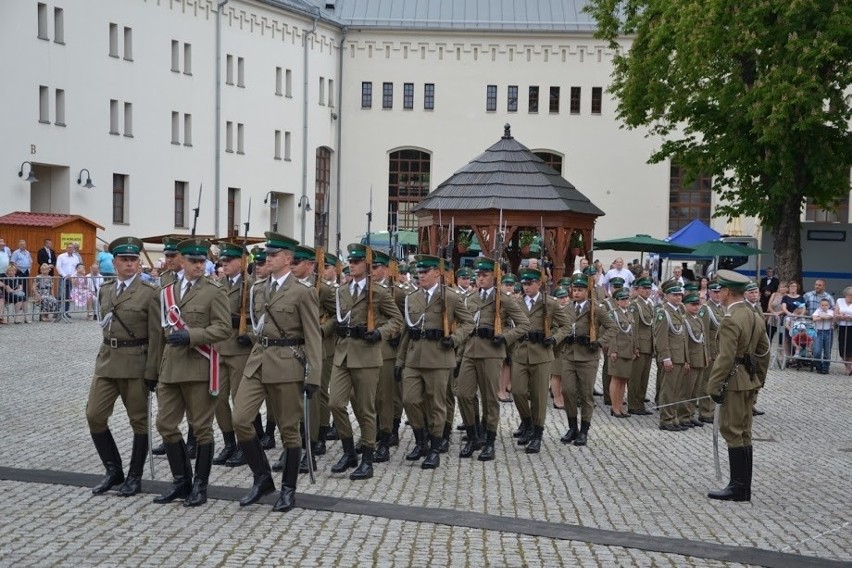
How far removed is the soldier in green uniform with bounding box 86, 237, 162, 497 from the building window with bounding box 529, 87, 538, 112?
170 feet

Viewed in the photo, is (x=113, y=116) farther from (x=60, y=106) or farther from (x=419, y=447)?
(x=419, y=447)

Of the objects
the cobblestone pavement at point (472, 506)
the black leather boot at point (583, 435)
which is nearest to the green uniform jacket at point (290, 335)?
the cobblestone pavement at point (472, 506)

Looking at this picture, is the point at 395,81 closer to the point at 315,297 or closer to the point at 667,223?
the point at 667,223

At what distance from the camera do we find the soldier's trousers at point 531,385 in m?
14.7

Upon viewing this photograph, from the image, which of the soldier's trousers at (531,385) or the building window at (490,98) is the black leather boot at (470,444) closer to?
the soldier's trousers at (531,385)

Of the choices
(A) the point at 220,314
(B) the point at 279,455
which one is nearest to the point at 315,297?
(A) the point at 220,314

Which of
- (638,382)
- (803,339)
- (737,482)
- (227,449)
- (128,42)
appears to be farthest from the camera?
(128,42)

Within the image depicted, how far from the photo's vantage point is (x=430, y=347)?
1352cm

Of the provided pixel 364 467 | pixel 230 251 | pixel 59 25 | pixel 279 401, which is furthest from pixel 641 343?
pixel 59 25

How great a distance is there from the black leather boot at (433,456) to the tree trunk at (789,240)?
23991mm

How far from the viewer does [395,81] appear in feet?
204

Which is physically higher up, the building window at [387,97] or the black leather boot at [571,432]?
the building window at [387,97]

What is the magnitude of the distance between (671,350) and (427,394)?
5305mm

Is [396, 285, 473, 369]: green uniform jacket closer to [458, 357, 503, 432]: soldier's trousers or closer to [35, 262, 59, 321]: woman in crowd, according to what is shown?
[458, 357, 503, 432]: soldier's trousers
